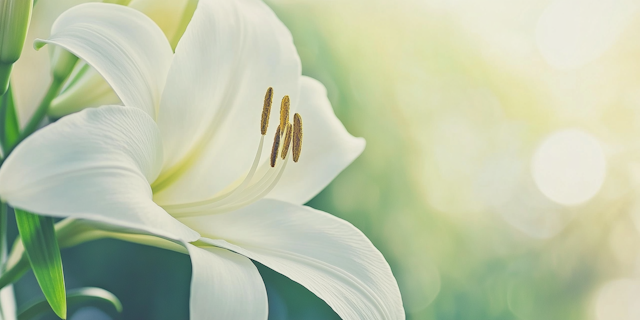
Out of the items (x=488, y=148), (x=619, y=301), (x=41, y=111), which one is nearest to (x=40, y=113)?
(x=41, y=111)

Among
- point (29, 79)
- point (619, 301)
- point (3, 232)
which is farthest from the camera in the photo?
point (619, 301)

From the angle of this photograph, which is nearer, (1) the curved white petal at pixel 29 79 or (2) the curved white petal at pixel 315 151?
(2) the curved white petal at pixel 315 151

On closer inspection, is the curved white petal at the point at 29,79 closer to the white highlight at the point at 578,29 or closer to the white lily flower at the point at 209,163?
the white lily flower at the point at 209,163

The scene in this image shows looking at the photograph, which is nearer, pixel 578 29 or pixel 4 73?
pixel 4 73

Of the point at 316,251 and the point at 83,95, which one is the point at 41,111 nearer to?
the point at 83,95

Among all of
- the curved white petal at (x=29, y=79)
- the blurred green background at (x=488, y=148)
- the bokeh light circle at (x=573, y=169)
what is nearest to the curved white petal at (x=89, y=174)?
the curved white petal at (x=29, y=79)

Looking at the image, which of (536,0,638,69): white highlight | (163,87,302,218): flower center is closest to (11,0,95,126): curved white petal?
(163,87,302,218): flower center
